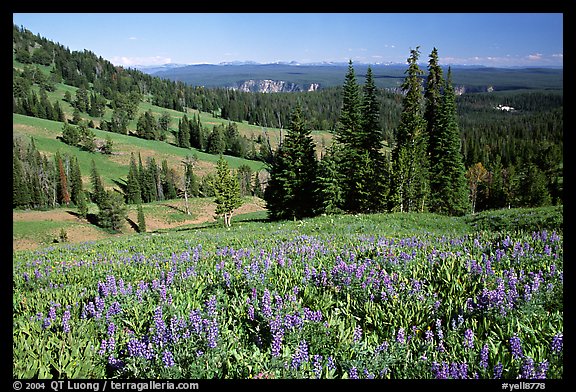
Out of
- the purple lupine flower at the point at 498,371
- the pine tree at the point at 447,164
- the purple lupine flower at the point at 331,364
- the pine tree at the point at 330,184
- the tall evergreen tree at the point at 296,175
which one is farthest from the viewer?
the pine tree at the point at 447,164

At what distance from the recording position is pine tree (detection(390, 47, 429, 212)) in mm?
39781

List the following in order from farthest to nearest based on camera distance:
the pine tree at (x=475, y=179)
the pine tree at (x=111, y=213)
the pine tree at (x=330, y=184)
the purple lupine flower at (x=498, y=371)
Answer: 1. the pine tree at (x=475, y=179)
2. the pine tree at (x=111, y=213)
3. the pine tree at (x=330, y=184)
4. the purple lupine flower at (x=498, y=371)

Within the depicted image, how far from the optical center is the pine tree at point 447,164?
44.3 m

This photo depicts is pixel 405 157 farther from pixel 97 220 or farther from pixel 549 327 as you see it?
pixel 97 220

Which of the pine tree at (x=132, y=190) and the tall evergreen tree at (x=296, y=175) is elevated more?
the tall evergreen tree at (x=296, y=175)

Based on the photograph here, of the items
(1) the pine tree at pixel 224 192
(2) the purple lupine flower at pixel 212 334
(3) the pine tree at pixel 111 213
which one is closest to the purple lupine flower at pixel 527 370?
(2) the purple lupine flower at pixel 212 334

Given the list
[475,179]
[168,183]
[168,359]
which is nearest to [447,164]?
[168,359]

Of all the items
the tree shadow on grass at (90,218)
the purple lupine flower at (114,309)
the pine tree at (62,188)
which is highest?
the purple lupine flower at (114,309)

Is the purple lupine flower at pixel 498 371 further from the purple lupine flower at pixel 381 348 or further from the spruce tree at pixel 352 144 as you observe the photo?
the spruce tree at pixel 352 144

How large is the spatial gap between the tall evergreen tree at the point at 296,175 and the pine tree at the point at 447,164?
15.3m

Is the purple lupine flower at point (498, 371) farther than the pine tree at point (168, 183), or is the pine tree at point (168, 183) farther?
the pine tree at point (168, 183)

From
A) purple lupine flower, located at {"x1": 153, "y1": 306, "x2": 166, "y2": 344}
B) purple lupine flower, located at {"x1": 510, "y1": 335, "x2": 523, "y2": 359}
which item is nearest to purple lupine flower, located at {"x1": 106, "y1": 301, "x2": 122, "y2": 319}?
purple lupine flower, located at {"x1": 153, "y1": 306, "x2": 166, "y2": 344}

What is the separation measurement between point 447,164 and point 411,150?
8.42 metres

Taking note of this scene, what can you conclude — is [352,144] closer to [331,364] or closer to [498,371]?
[331,364]
